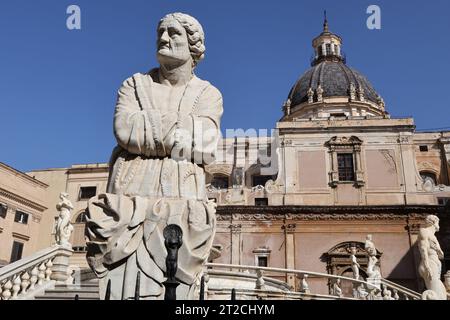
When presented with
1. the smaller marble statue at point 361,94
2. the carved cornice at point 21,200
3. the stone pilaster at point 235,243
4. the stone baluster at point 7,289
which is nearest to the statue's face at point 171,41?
the stone baluster at point 7,289

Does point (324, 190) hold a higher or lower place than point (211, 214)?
higher

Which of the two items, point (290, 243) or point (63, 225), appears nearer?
point (63, 225)

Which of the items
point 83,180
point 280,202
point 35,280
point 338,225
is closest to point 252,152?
point 280,202

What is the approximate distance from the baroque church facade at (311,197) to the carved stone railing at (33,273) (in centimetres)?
1579

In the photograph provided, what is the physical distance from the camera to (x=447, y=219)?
27516 millimetres

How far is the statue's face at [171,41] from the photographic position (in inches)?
143

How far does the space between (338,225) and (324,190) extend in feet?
8.64

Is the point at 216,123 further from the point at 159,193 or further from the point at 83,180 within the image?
the point at 83,180

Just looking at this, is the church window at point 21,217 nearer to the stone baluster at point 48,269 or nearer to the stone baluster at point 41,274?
the stone baluster at point 48,269

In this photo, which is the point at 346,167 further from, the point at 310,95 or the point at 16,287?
the point at 16,287

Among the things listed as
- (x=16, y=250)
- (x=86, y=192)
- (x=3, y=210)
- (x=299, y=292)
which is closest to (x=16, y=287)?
(x=299, y=292)

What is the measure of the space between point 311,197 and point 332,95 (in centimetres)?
1371

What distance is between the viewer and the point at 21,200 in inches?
1190
